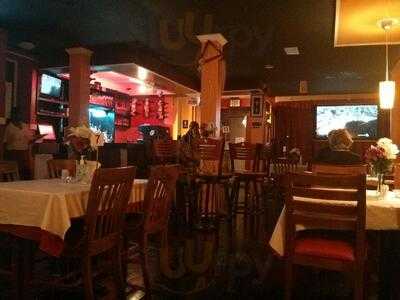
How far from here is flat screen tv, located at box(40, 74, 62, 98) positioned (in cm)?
815

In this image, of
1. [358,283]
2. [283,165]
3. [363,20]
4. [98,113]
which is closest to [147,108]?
[98,113]

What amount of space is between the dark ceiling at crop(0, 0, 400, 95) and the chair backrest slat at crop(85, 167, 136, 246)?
130 inches

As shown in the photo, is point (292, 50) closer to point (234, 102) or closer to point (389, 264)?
point (389, 264)

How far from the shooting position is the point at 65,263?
2.80m

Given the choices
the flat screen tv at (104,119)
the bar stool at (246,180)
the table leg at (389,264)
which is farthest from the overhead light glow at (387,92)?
the flat screen tv at (104,119)

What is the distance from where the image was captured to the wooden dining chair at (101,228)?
6.94 feet

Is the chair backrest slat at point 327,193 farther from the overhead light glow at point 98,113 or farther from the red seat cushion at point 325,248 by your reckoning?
the overhead light glow at point 98,113

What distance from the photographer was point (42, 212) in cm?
218

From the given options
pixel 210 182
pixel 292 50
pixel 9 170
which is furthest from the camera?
pixel 292 50

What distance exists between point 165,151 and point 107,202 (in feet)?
8.06

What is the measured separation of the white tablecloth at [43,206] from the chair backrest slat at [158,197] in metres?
0.44

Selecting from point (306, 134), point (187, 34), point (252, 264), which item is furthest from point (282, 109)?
point (252, 264)

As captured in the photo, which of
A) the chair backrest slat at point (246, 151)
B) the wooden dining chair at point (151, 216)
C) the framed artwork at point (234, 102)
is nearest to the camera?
the wooden dining chair at point (151, 216)

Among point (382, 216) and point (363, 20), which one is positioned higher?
point (363, 20)
